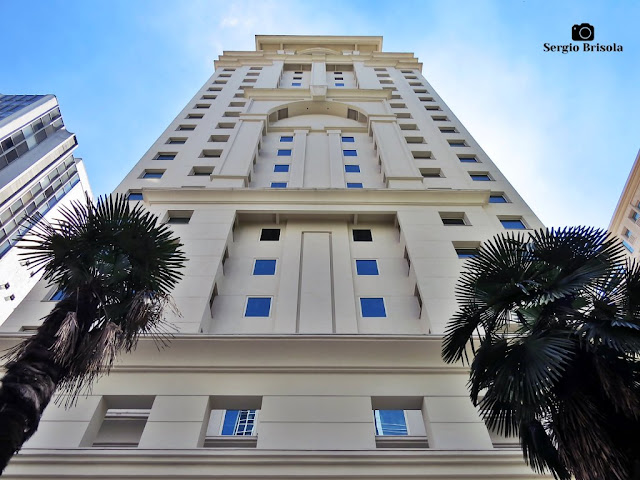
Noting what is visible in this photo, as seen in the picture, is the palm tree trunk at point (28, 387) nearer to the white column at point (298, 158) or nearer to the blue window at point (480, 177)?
the white column at point (298, 158)

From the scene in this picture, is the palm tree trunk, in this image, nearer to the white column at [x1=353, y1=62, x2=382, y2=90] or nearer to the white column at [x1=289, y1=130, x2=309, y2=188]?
the white column at [x1=289, y1=130, x2=309, y2=188]

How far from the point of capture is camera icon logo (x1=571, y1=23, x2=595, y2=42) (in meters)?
20.3

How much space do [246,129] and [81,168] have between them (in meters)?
35.0

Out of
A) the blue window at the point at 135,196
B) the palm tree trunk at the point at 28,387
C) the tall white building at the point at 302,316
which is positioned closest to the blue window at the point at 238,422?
the tall white building at the point at 302,316

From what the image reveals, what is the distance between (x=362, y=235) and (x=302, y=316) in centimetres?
689

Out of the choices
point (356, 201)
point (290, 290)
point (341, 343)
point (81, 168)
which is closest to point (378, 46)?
point (81, 168)

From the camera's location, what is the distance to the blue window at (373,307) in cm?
1602

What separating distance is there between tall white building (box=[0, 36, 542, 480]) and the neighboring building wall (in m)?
34.2

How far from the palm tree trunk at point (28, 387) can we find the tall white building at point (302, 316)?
3338 mm

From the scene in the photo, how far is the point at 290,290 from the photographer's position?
1631cm

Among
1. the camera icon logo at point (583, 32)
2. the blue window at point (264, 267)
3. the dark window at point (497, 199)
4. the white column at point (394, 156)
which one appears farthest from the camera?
the white column at point (394, 156)

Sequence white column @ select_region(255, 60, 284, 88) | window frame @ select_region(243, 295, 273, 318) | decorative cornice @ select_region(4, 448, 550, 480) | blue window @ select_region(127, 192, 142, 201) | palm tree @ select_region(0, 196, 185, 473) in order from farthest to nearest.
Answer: white column @ select_region(255, 60, 284, 88)
blue window @ select_region(127, 192, 142, 201)
window frame @ select_region(243, 295, 273, 318)
decorative cornice @ select_region(4, 448, 550, 480)
palm tree @ select_region(0, 196, 185, 473)

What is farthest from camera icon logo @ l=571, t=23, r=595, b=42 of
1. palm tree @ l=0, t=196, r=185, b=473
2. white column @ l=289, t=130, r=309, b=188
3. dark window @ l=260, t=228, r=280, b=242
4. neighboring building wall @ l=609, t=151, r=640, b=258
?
neighboring building wall @ l=609, t=151, r=640, b=258

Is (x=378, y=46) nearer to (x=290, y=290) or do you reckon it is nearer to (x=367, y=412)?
(x=290, y=290)
